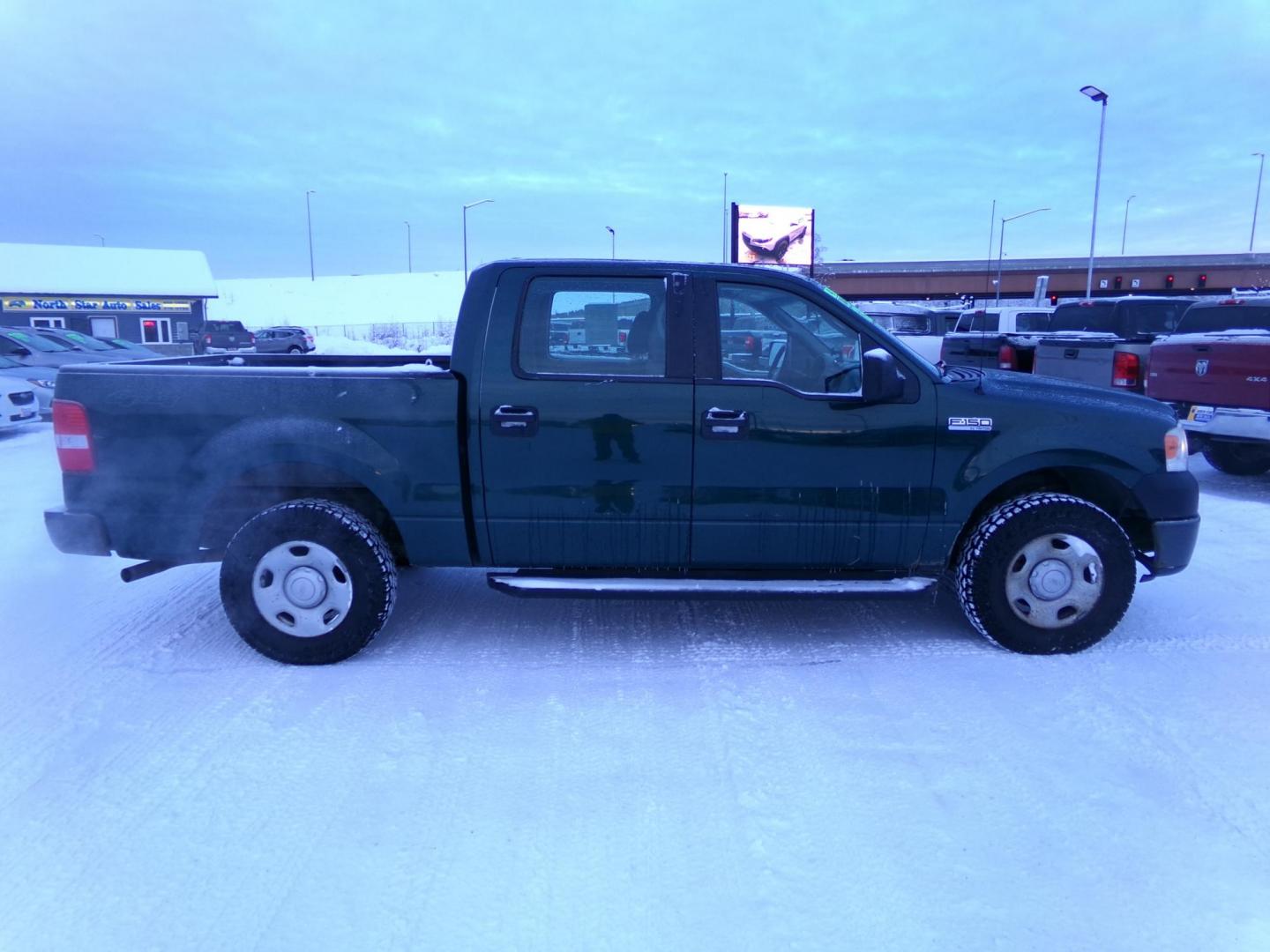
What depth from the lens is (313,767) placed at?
342cm

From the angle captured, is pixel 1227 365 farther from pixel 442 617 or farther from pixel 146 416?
pixel 146 416

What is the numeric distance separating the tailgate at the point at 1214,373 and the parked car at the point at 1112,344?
51cm

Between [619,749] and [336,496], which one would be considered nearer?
[619,749]

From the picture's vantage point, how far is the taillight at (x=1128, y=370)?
387 inches

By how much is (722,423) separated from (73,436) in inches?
117

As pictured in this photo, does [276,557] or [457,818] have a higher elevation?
[276,557]

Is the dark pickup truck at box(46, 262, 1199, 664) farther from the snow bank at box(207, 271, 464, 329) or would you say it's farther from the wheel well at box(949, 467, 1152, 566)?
the snow bank at box(207, 271, 464, 329)

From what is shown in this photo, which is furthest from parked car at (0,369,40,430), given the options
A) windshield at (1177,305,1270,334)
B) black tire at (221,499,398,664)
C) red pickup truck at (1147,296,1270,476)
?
windshield at (1177,305,1270,334)

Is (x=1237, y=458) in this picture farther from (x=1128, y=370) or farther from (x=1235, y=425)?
(x=1235, y=425)

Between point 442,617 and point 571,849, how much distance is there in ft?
7.77

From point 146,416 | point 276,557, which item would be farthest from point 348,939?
point 146,416

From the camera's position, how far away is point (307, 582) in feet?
14.0

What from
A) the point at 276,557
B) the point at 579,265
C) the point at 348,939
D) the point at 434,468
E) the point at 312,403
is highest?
the point at 579,265

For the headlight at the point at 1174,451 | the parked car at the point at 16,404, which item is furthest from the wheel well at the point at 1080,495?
the parked car at the point at 16,404
